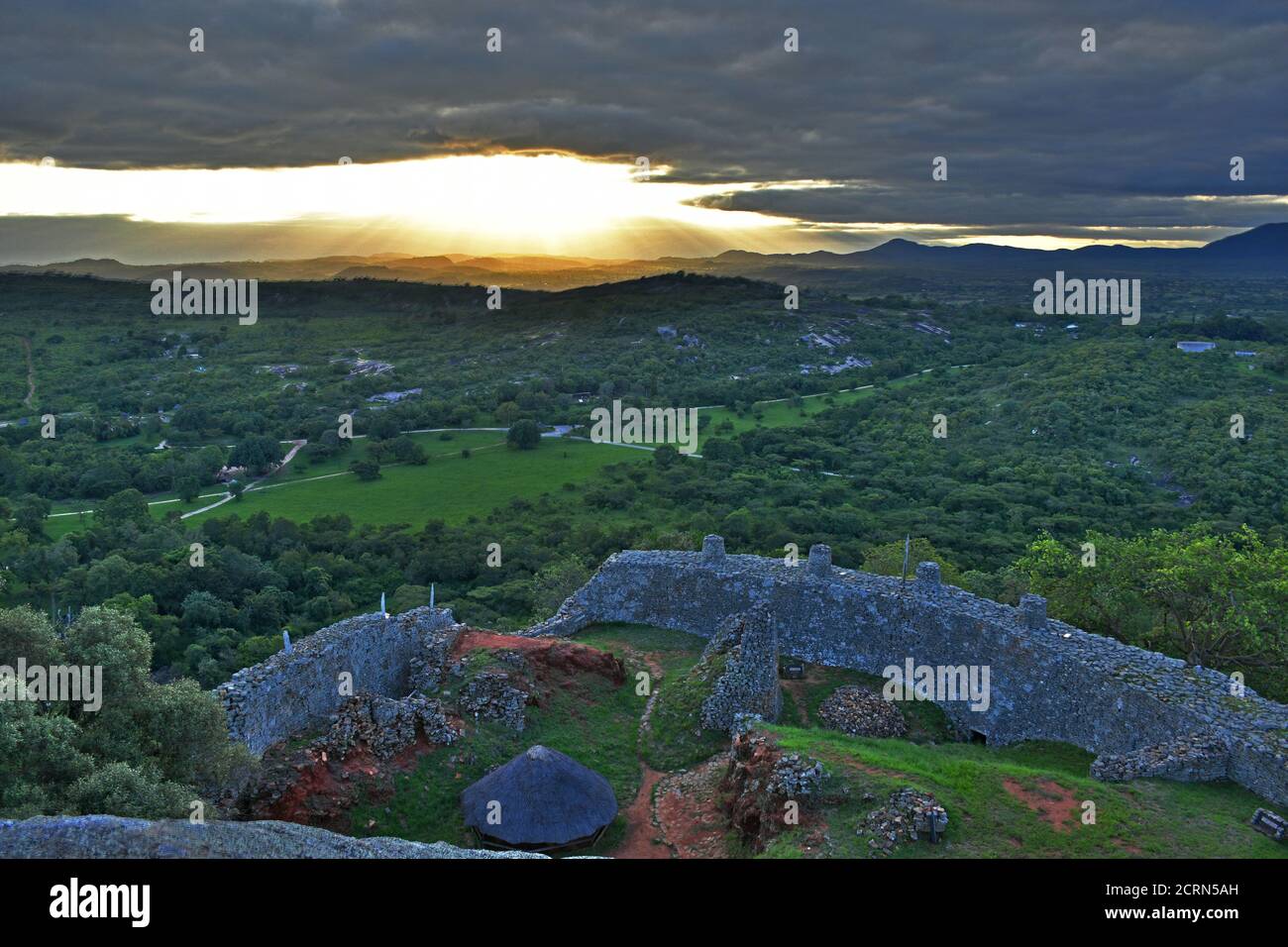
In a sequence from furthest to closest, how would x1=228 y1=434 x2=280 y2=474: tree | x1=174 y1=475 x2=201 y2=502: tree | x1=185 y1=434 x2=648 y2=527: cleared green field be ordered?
x1=228 y1=434 x2=280 y2=474: tree → x1=174 y1=475 x2=201 y2=502: tree → x1=185 y1=434 x2=648 y2=527: cleared green field

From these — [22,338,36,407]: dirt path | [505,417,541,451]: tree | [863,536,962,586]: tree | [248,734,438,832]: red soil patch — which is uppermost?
[22,338,36,407]: dirt path

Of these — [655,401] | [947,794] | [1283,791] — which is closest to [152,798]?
[947,794]

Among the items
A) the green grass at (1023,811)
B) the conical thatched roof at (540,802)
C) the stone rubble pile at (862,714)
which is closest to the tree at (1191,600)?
the stone rubble pile at (862,714)

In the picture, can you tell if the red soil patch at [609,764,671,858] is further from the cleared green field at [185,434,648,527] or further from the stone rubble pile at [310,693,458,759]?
the cleared green field at [185,434,648,527]

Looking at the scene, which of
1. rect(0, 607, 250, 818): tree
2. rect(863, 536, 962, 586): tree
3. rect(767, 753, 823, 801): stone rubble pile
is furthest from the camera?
rect(863, 536, 962, 586): tree

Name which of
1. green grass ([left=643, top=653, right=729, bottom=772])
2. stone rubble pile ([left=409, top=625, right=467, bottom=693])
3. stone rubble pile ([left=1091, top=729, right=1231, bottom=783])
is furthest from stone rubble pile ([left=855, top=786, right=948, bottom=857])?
stone rubble pile ([left=409, top=625, right=467, bottom=693])

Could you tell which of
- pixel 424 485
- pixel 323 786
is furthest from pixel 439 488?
pixel 323 786

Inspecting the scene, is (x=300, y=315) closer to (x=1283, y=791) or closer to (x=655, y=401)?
(x=655, y=401)

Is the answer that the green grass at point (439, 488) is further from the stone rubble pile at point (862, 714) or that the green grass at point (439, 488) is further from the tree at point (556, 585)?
the stone rubble pile at point (862, 714)
